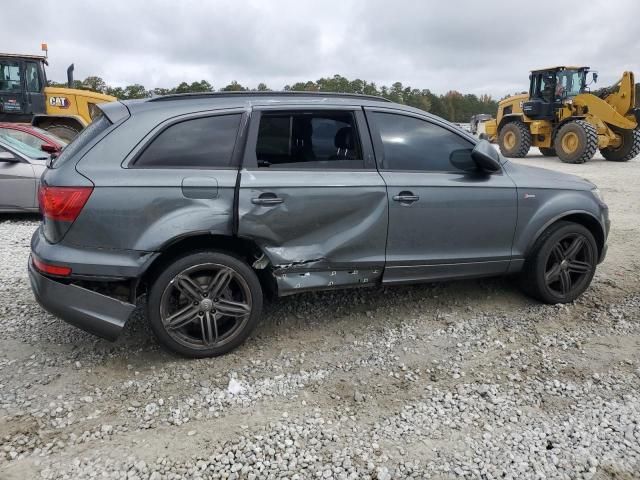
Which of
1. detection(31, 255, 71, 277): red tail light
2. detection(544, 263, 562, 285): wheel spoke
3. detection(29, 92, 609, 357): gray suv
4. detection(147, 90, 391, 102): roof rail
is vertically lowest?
detection(544, 263, 562, 285): wheel spoke

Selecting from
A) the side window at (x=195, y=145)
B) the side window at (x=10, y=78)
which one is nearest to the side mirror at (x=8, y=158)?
the side window at (x=195, y=145)

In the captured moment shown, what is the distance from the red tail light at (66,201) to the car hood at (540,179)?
310 cm

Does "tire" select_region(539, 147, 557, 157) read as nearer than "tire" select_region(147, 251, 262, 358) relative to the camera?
No

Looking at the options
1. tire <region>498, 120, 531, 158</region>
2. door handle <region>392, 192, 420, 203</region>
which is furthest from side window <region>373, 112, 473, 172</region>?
tire <region>498, 120, 531, 158</region>

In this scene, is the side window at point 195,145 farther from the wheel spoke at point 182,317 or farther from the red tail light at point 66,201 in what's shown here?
the wheel spoke at point 182,317

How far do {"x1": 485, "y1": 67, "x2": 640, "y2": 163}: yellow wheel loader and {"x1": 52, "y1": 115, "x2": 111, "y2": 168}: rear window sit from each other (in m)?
14.8

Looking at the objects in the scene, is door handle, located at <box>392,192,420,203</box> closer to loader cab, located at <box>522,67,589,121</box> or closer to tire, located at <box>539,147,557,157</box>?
loader cab, located at <box>522,67,589,121</box>

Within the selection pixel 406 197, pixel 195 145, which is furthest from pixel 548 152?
pixel 195 145

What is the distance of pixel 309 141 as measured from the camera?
3.42 meters

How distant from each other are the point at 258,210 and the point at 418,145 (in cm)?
137

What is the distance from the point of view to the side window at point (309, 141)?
3.29 meters

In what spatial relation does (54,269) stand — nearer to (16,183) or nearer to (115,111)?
(115,111)

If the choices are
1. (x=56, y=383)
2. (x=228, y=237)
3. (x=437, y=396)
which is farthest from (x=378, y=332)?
(x=56, y=383)

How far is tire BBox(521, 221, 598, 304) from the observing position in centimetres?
396
